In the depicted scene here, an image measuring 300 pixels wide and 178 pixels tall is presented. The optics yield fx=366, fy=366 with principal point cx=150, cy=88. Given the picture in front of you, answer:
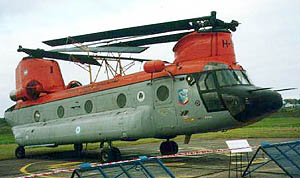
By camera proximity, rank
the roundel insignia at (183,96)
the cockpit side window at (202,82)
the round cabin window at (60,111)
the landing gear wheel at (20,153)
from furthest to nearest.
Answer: the landing gear wheel at (20,153) → the round cabin window at (60,111) → the roundel insignia at (183,96) → the cockpit side window at (202,82)

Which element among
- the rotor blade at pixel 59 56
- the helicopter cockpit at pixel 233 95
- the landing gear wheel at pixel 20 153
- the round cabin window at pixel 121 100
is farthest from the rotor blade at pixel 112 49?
the landing gear wheel at pixel 20 153

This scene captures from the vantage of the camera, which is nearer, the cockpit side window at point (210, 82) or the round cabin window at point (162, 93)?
the cockpit side window at point (210, 82)

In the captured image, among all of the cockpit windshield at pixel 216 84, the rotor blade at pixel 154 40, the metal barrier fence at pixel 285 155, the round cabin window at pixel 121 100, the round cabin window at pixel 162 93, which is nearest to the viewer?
the metal barrier fence at pixel 285 155

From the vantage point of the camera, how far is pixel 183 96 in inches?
558

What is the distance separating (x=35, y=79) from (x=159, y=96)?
33.5 ft

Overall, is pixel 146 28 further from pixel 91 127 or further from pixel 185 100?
pixel 91 127

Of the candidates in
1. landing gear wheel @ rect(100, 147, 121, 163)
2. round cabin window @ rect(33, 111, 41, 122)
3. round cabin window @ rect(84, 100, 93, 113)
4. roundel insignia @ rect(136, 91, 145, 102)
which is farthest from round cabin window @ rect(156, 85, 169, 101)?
round cabin window @ rect(33, 111, 41, 122)

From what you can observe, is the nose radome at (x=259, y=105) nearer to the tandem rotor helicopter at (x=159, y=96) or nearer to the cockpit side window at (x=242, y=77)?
the tandem rotor helicopter at (x=159, y=96)

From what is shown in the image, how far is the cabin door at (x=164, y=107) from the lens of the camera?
14.4 metres

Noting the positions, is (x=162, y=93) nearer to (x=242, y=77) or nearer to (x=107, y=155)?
(x=242, y=77)

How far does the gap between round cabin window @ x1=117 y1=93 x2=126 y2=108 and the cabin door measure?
183 cm

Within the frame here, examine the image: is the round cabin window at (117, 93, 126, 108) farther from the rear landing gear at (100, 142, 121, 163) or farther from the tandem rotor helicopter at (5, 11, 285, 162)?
the rear landing gear at (100, 142, 121, 163)

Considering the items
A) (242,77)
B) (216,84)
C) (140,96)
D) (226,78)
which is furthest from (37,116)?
(242,77)

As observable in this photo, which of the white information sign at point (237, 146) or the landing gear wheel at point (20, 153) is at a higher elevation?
the white information sign at point (237, 146)
